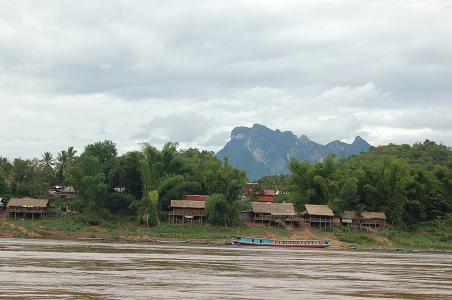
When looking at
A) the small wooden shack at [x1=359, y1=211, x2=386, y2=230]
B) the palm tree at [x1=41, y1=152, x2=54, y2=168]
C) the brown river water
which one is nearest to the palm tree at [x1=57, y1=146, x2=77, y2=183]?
the palm tree at [x1=41, y1=152, x2=54, y2=168]

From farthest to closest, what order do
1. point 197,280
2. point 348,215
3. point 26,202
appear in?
point 348,215
point 26,202
point 197,280

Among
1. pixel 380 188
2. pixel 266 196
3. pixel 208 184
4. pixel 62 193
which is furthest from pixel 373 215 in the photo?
pixel 62 193

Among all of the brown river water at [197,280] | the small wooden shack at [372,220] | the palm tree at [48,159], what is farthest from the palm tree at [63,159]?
the brown river water at [197,280]

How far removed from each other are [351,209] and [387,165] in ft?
27.4

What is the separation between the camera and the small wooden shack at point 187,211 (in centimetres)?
8381

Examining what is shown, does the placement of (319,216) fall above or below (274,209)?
below

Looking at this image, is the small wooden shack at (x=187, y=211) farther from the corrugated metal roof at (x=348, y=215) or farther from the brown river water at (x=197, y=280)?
the brown river water at (x=197, y=280)

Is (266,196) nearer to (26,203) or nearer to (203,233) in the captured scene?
(203,233)

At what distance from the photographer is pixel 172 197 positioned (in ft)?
281

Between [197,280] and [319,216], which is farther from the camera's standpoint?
[319,216]

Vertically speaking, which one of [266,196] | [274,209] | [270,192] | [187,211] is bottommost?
[187,211]

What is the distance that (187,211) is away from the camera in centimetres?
8406

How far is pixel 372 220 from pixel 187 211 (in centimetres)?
2654

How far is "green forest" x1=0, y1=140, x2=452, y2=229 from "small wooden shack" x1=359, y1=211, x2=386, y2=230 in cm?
136
